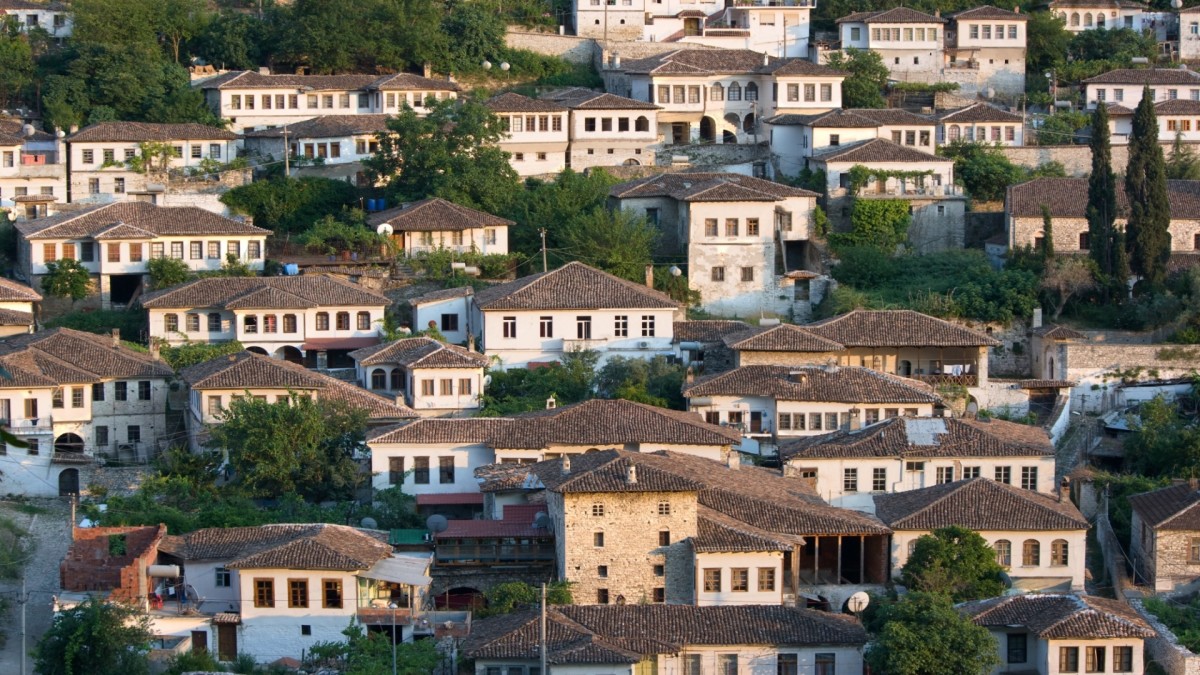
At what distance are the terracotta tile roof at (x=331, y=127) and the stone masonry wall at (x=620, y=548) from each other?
25906mm

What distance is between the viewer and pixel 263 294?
187ft

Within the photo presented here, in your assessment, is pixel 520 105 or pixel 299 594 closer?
pixel 299 594

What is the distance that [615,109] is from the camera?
2717 inches

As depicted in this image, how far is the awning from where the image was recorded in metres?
41.9

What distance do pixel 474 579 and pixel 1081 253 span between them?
75.6 feet

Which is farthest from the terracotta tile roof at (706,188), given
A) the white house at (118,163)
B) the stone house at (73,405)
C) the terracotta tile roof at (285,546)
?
the terracotta tile roof at (285,546)

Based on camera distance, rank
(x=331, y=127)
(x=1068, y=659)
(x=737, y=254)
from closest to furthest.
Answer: (x=1068, y=659) < (x=737, y=254) < (x=331, y=127)

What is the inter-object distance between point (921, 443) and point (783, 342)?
5935 mm

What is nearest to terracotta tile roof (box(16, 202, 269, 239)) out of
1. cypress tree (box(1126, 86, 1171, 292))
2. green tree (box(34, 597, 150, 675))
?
cypress tree (box(1126, 86, 1171, 292))

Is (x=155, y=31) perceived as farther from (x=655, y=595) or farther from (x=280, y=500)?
(x=655, y=595)

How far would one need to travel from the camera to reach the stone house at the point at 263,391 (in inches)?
2024

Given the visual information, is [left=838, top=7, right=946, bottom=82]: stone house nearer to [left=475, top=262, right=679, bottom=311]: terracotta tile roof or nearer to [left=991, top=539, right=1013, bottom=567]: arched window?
[left=475, top=262, right=679, bottom=311]: terracotta tile roof

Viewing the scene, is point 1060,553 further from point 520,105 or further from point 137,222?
point 520,105

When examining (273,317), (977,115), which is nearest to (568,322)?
(273,317)
